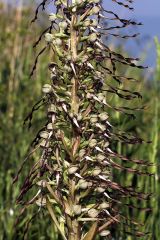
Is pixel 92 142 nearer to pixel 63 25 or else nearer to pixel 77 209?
pixel 77 209

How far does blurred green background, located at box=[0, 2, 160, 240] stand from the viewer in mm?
3195

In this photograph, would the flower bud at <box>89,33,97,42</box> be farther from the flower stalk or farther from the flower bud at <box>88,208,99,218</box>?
the flower bud at <box>88,208,99,218</box>

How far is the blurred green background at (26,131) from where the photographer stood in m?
3.20

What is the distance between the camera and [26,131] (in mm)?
4836

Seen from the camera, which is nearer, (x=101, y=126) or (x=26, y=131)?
(x=101, y=126)

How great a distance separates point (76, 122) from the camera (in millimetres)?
1722

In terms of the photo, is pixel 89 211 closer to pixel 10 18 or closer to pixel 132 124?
pixel 132 124

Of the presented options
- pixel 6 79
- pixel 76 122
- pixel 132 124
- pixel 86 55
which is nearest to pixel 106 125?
pixel 76 122

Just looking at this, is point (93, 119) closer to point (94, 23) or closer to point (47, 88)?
point (47, 88)

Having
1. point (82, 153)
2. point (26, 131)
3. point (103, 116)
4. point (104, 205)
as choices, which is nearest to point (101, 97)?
point (103, 116)

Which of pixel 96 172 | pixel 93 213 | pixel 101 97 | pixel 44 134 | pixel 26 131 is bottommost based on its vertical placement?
pixel 93 213

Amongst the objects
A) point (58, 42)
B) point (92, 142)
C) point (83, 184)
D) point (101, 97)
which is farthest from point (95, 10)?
point (83, 184)

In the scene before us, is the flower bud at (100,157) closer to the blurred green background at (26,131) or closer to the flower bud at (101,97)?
the flower bud at (101,97)

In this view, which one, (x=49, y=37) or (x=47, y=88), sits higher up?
(x=49, y=37)
